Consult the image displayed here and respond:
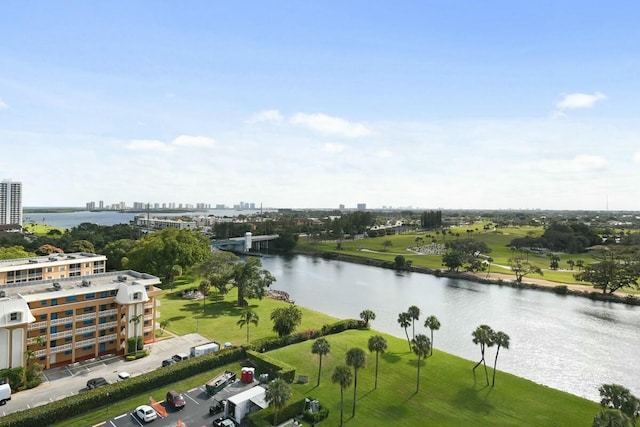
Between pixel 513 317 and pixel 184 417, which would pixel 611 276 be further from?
pixel 184 417

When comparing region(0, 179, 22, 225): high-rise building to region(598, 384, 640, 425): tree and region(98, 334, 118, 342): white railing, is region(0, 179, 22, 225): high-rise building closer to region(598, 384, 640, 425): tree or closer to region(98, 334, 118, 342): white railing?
region(98, 334, 118, 342): white railing

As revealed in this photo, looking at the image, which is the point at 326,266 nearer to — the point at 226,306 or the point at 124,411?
the point at 226,306

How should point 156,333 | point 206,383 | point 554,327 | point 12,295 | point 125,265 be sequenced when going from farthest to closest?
1. point 125,265
2. point 554,327
3. point 156,333
4. point 12,295
5. point 206,383

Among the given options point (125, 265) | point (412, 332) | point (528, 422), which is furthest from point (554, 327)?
point (125, 265)

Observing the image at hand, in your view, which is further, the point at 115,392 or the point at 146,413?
the point at 115,392

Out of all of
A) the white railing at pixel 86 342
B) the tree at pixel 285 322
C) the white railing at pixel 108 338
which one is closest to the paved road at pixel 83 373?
the white railing at pixel 86 342

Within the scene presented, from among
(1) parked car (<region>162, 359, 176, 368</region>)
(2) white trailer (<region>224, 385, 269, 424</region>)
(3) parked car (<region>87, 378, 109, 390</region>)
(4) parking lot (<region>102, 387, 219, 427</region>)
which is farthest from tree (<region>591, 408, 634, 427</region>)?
(3) parked car (<region>87, 378, 109, 390</region>)

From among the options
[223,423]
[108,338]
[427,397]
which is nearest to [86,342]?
[108,338]
